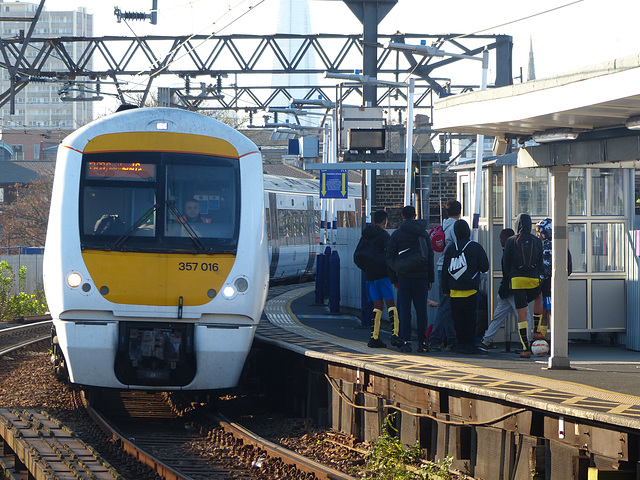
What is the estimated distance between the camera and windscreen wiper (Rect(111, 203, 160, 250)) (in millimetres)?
9805

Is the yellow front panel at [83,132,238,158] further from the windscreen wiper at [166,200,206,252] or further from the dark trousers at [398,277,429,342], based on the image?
the dark trousers at [398,277,429,342]

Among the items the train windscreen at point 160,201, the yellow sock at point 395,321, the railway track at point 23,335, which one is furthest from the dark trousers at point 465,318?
the railway track at point 23,335

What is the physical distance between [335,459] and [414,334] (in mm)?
5534

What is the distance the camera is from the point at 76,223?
9828 mm

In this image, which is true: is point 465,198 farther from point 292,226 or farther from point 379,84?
point 292,226

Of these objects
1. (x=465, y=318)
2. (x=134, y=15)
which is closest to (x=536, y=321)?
(x=465, y=318)

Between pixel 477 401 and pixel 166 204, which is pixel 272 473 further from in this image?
pixel 166 204

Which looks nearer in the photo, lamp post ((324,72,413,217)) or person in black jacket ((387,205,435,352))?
person in black jacket ((387,205,435,352))

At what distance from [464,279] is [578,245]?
5.82ft

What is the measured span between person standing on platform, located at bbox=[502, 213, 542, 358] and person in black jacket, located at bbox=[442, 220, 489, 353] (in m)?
0.31

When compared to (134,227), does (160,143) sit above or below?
above

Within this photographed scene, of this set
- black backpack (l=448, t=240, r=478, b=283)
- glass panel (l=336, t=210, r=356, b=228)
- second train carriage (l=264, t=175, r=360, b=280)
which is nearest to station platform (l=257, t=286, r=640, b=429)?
black backpack (l=448, t=240, r=478, b=283)

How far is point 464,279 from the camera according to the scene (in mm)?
10695

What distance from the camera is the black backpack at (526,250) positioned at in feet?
34.3
